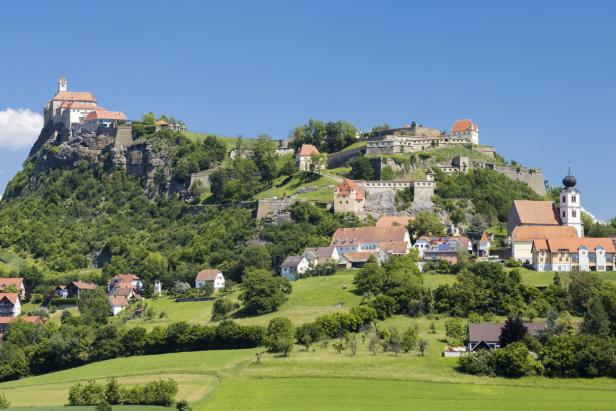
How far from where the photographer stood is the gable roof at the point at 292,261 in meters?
101

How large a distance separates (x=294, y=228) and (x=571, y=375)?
4718 centimetres

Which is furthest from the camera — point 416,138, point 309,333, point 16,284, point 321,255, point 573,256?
point 416,138

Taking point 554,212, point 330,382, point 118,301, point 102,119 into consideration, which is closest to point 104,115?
point 102,119

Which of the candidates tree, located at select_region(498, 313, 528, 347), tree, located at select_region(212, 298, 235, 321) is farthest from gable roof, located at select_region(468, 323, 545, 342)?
tree, located at select_region(212, 298, 235, 321)

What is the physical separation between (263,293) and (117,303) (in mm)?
19813

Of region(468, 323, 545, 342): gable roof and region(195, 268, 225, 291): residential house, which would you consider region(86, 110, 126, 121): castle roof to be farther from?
region(468, 323, 545, 342): gable roof

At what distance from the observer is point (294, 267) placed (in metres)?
100

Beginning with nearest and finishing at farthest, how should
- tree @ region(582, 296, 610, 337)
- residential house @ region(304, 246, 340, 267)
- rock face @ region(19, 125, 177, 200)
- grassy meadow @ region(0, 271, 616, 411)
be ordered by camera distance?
grassy meadow @ region(0, 271, 616, 411) → tree @ region(582, 296, 610, 337) → residential house @ region(304, 246, 340, 267) → rock face @ region(19, 125, 177, 200)

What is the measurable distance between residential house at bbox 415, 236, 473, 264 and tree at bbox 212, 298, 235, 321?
2187cm

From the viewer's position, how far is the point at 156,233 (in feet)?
418

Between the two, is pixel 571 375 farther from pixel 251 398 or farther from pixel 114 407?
pixel 114 407

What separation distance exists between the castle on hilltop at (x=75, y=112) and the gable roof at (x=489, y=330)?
293ft

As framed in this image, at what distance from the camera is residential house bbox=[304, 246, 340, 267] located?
102 meters

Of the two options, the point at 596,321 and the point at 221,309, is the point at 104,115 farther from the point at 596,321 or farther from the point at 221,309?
the point at 596,321
